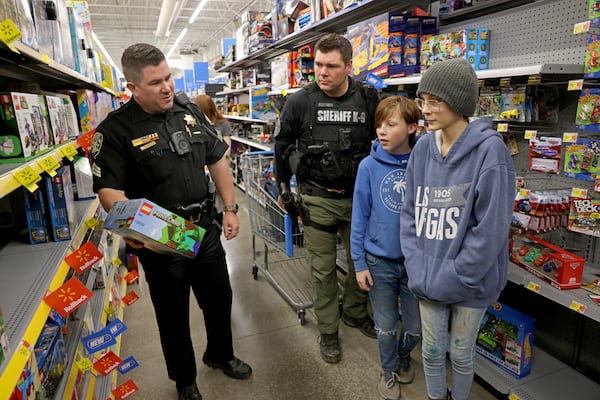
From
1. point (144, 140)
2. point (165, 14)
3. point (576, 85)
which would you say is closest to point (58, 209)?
point (144, 140)

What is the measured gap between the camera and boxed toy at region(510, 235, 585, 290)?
6.03 feet

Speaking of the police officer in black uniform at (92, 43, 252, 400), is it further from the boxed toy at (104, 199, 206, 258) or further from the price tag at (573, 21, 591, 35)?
the price tag at (573, 21, 591, 35)

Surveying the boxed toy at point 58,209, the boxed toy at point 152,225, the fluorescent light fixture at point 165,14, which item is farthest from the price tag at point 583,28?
the fluorescent light fixture at point 165,14

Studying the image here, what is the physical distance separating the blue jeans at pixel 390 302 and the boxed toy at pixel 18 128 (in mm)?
1593

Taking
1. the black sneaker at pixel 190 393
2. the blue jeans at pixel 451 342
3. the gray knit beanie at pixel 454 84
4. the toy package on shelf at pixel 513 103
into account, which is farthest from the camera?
the black sneaker at pixel 190 393

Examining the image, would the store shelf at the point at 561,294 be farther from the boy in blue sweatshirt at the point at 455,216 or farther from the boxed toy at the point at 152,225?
the boxed toy at the point at 152,225

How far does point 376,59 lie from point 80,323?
241 cm

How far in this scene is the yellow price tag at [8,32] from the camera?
1103 millimetres

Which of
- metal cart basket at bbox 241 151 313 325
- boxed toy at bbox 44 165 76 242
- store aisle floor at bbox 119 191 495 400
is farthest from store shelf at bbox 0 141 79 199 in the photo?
metal cart basket at bbox 241 151 313 325

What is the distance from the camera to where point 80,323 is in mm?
1996

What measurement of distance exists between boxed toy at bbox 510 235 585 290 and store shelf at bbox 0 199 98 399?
2069mm

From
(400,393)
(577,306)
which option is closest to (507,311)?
(577,306)

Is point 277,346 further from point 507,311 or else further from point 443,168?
point 443,168

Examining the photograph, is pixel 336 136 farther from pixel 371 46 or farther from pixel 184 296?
pixel 184 296
